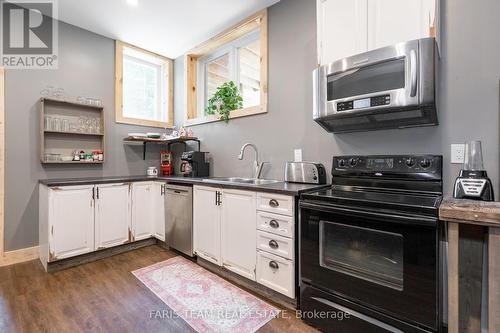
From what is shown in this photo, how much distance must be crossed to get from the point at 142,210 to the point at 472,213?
309cm

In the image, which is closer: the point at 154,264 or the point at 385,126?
the point at 385,126

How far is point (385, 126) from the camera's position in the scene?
1794 millimetres

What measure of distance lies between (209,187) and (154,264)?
106 cm

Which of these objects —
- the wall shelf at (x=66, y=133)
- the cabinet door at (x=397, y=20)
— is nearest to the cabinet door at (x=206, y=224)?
the wall shelf at (x=66, y=133)

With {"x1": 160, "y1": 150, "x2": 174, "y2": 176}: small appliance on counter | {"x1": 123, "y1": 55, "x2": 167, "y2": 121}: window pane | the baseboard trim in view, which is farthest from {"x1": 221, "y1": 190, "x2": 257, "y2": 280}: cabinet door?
{"x1": 123, "y1": 55, "x2": 167, "y2": 121}: window pane

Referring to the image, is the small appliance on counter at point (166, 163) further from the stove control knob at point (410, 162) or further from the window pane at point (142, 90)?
the stove control knob at point (410, 162)

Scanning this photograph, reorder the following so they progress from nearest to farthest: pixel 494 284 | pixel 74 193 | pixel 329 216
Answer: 1. pixel 494 284
2. pixel 329 216
3. pixel 74 193

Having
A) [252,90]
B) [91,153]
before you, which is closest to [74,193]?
[91,153]

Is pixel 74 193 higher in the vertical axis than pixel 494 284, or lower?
higher

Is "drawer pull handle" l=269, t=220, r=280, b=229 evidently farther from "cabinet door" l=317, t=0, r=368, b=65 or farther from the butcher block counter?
"cabinet door" l=317, t=0, r=368, b=65

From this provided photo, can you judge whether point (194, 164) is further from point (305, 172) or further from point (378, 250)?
point (378, 250)

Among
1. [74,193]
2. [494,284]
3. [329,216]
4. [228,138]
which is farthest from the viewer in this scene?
[228,138]

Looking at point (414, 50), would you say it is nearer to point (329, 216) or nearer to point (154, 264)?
point (329, 216)

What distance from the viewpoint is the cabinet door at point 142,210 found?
9.80 ft
